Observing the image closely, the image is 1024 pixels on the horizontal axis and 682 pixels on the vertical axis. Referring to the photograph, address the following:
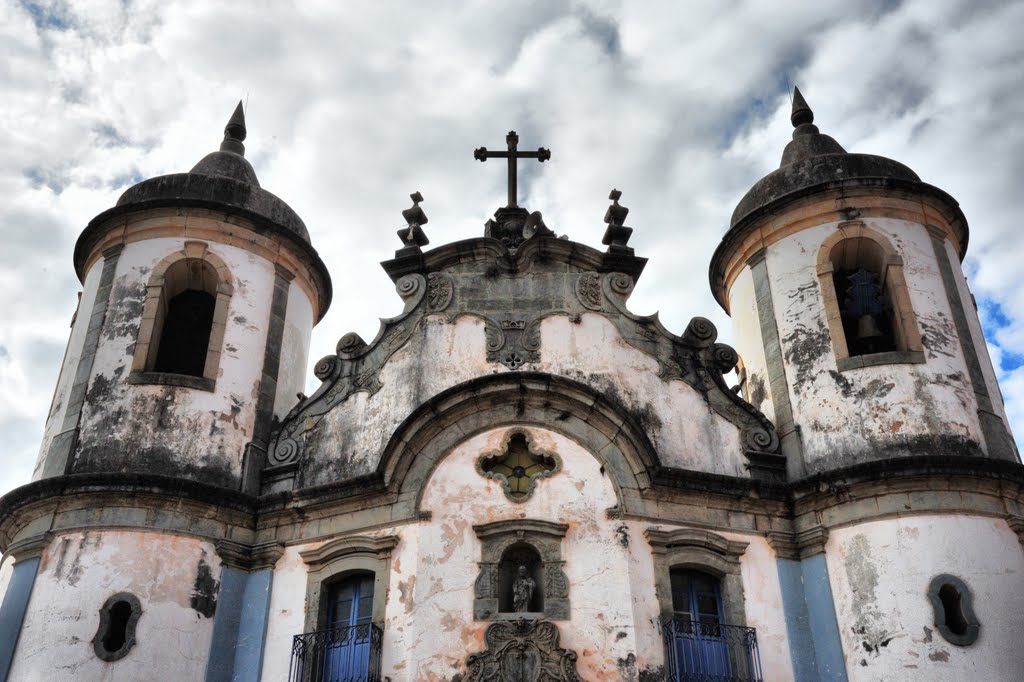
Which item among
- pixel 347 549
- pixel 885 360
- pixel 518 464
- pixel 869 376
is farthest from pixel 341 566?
pixel 885 360

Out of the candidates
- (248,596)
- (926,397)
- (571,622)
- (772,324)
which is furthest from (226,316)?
(926,397)

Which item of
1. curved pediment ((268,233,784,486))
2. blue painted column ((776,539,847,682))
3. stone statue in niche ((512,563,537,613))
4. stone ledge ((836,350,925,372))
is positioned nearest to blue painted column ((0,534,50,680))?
curved pediment ((268,233,784,486))

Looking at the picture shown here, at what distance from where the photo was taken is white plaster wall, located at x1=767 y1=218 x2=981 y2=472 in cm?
1303

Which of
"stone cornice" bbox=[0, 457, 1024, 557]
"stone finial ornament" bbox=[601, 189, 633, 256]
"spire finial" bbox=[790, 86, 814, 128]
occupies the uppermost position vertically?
"spire finial" bbox=[790, 86, 814, 128]

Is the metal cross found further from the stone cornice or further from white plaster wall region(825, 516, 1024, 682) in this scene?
white plaster wall region(825, 516, 1024, 682)

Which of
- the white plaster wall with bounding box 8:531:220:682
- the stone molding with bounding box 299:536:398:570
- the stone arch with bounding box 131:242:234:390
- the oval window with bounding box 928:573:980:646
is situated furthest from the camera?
the stone arch with bounding box 131:242:234:390

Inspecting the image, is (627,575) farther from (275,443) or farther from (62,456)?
(62,456)

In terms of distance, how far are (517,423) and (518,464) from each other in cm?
51

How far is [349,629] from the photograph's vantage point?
12172 mm

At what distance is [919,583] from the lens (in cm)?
1185

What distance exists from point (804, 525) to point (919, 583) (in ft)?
4.95

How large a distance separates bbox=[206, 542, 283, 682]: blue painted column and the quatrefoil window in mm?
2774

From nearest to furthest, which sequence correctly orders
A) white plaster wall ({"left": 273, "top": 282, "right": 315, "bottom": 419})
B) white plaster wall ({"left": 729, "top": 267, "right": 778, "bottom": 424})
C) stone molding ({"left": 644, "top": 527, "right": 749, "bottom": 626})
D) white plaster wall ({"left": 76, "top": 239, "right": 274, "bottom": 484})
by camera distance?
1. stone molding ({"left": 644, "top": 527, "right": 749, "bottom": 626})
2. white plaster wall ({"left": 76, "top": 239, "right": 274, "bottom": 484})
3. white plaster wall ({"left": 729, "top": 267, "right": 778, "bottom": 424})
4. white plaster wall ({"left": 273, "top": 282, "right": 315, "bottom": 419})

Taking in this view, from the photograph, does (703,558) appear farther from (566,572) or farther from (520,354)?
(520,354)
